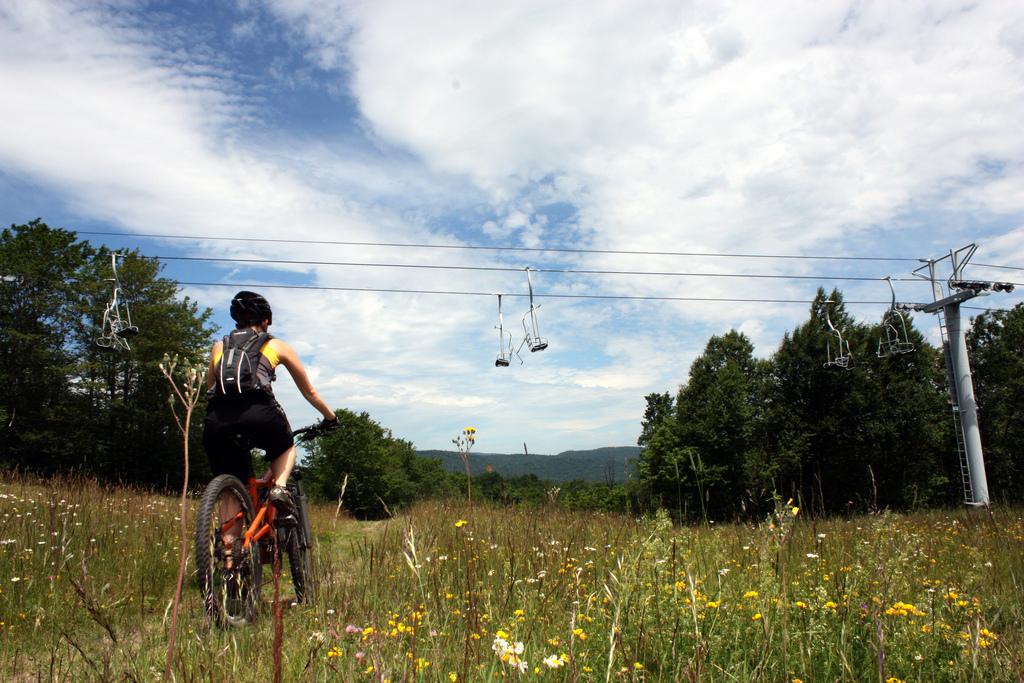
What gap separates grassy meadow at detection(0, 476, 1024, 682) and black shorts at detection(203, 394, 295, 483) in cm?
76

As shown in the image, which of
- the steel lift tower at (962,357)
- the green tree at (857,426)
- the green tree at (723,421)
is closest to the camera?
the steel lift tower at (962,357)

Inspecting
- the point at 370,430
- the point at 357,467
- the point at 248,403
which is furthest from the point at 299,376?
the point at 370,430

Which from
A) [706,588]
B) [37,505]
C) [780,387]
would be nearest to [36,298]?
[37,505]

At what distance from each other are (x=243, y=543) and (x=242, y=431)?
0.63 metres

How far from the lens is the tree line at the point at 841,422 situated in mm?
37125

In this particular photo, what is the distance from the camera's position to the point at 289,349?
369 cm

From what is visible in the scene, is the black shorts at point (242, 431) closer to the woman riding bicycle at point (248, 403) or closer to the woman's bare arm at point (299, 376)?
the woman riding bicycle at point (248, 403)

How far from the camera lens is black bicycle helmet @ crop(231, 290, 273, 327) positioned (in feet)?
12.1

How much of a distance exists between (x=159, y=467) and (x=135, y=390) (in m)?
5.04

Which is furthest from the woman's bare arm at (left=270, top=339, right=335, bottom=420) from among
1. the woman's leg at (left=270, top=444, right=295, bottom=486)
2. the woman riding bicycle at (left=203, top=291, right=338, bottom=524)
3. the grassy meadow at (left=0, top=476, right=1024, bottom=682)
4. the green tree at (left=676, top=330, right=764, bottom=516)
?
the green tree at (left=676, top=330, right=764, bottom=516)

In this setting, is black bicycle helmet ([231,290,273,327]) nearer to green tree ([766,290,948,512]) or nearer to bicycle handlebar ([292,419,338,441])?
bicycle handlebar ([292,419,338,441])

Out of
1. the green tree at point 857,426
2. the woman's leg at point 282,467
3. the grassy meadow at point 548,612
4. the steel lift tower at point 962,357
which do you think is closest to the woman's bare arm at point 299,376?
the woman's leg at point 282,467

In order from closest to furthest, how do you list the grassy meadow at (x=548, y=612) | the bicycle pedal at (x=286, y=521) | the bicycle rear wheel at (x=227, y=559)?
1. the grassy meadow at (x=548, y=612)
2. the bicycle rear wheel at (x=227, y=559)
3. the bicycle pedal at (x=286, y=521)

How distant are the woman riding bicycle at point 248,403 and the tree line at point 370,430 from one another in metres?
30.7
